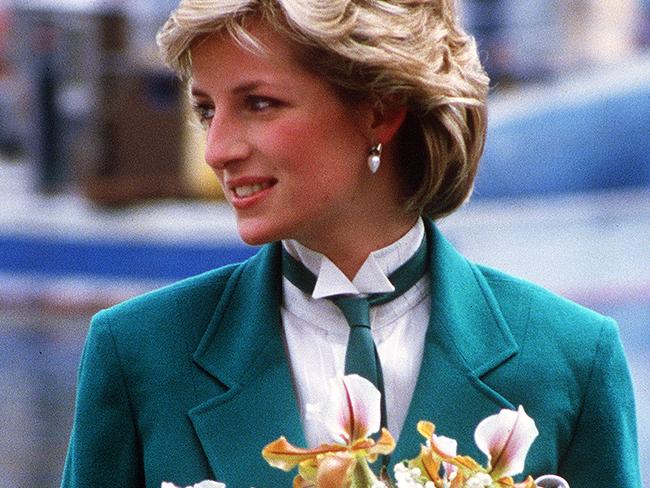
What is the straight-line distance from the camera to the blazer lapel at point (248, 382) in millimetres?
2148

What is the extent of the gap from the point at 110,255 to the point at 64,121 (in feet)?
3.20

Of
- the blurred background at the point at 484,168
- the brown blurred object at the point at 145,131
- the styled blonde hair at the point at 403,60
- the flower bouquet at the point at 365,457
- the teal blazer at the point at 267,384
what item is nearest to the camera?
the flower bouquet at the point at 365,457

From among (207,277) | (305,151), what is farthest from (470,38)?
(207,277)

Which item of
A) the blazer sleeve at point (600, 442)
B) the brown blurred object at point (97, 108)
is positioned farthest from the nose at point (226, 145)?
the brown blurred object at point (97, 108)

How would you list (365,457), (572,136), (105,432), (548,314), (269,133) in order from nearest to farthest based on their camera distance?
(365,457) → (269,133) → (105,432) → (548,314) → (572,136)

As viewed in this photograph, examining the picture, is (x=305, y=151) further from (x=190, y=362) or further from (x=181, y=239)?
(x=181, y=239)

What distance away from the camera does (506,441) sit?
185 cm

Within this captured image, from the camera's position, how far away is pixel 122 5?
32.4ft

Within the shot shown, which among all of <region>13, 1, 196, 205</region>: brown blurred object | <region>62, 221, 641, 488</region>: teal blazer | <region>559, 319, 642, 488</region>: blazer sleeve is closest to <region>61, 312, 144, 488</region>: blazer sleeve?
<region>62, 221, 641, 488</region>: teal blazer

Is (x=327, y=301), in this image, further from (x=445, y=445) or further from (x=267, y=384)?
(x=445, y=445)

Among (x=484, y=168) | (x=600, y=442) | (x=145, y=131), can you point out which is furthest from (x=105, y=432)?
(x=145, y=131)

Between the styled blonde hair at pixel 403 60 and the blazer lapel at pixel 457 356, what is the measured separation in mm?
109

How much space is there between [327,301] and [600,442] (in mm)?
426

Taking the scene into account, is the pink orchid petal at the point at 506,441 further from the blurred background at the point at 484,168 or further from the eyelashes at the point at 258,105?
the blurred background at the point at 484,168
